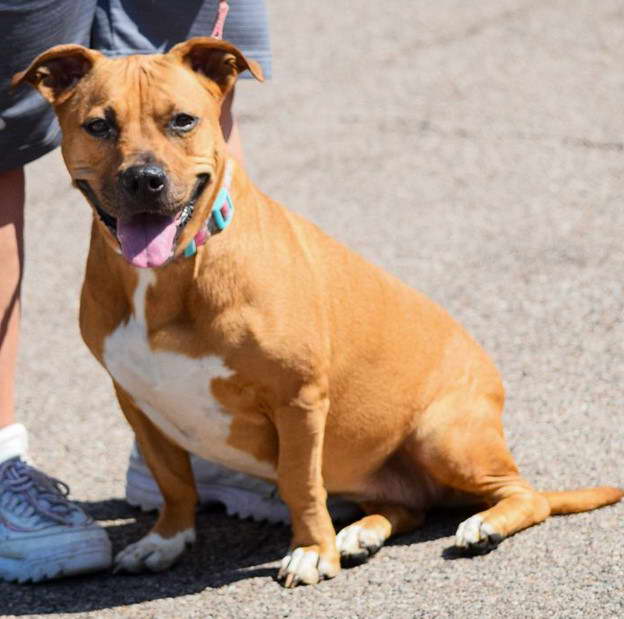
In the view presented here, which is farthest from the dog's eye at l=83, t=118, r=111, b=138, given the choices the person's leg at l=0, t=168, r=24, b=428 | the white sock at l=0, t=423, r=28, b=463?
the white sock at l=0, t=423, r=28, b=463

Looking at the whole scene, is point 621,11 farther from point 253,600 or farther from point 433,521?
point 253,600

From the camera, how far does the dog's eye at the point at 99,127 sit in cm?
328

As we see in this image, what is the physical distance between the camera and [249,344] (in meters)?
3.42

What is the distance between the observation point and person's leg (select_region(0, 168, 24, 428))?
398 cm

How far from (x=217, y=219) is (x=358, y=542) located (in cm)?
104

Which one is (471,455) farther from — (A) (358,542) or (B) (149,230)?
(B) (149,230)

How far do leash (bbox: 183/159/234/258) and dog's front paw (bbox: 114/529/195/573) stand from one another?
3.11 ft

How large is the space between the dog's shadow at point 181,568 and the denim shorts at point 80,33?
1.24 metres

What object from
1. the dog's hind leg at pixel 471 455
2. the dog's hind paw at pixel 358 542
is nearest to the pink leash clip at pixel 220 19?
the dog's hind leg at pixel 471 455

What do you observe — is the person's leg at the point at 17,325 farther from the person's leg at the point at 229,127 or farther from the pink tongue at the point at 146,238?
the pink tongue at the point at 146,238

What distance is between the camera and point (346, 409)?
3.81 meters

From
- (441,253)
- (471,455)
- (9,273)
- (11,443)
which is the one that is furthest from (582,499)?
(441,253)

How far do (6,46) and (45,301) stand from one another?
2.59m

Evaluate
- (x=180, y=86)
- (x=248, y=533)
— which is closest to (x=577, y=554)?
(x=248, y=533)
